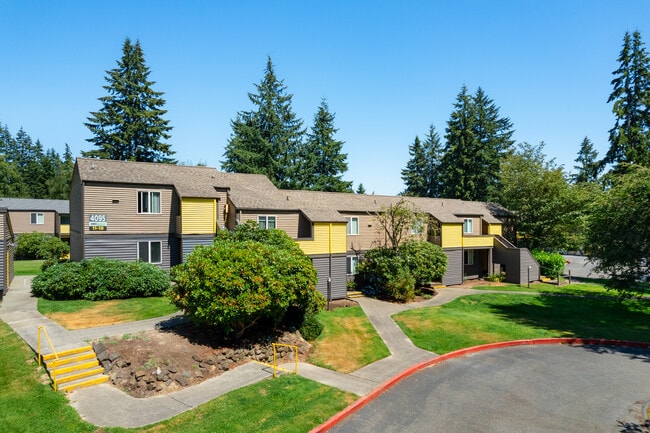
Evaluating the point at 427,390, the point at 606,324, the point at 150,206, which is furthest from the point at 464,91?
the point at 427,390

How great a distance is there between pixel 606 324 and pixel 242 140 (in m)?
43.1

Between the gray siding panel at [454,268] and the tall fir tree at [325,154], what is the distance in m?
23.8

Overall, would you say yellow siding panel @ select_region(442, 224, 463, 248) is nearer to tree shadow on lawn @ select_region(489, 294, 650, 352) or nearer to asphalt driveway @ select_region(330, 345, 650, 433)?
tree shadow on lawn @ select_region(489, 294, 650, 352)

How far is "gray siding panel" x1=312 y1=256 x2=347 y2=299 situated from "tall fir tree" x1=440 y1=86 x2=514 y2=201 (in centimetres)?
4002

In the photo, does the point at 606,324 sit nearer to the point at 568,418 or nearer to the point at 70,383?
the point at 568,418

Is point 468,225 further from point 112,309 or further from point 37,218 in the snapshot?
point 37,218

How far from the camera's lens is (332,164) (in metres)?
55.2

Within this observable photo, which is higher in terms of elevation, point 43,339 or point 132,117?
point 132,117

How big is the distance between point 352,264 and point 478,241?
43.3 ft

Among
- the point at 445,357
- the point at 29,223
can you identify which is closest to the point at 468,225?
the point at 445,357

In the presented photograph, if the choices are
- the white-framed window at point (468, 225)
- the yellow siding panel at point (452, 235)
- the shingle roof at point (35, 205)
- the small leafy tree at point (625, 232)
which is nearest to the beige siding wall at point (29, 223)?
the shingle roof at point (35, 205)

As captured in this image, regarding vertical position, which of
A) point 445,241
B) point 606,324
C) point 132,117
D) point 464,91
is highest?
point 464,91

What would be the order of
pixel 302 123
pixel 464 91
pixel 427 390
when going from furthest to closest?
1. pixel 464 91
2. pixel 302 123
3. pixel 427 390

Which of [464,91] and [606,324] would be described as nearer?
[606,324]
